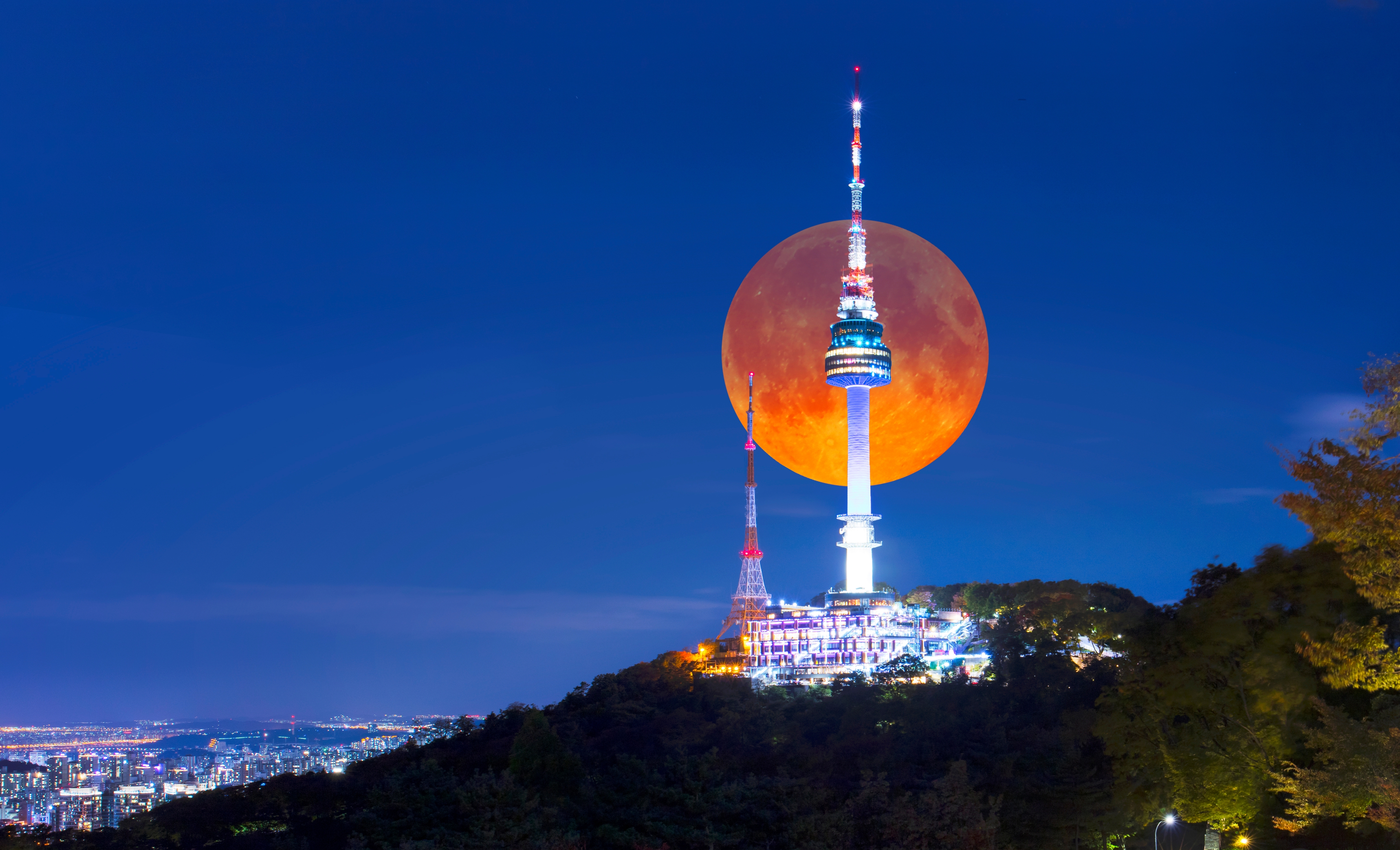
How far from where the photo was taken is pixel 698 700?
274 feet

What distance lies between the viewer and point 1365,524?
95.7ft

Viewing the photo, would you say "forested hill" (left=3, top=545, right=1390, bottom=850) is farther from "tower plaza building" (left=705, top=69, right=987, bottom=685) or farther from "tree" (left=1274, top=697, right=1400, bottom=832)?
"tower plaza building" (left=705, top=69, right=987, bottom=685)

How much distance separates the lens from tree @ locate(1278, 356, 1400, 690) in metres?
28.7

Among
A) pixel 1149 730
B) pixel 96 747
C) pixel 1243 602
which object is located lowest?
pixel 96 747

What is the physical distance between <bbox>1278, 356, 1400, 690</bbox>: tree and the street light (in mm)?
14911

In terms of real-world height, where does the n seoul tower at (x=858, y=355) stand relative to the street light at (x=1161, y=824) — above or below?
above

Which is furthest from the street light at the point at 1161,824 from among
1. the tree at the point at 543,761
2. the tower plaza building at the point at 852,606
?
the tower plaza building at the point at 852,606

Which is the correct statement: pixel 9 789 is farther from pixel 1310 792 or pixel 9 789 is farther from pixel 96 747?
pixel 1310 792

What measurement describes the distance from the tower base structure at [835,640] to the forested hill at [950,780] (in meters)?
43.4

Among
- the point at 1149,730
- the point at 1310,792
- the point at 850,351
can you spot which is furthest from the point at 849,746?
the point at 850,351

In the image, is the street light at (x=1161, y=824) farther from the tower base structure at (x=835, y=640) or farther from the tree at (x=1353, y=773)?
the tower base structure at (x=835, y=640)

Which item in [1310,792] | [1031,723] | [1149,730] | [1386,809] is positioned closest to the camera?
[1386,809]

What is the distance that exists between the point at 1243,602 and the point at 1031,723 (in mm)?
21737

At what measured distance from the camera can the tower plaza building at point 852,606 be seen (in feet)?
359
